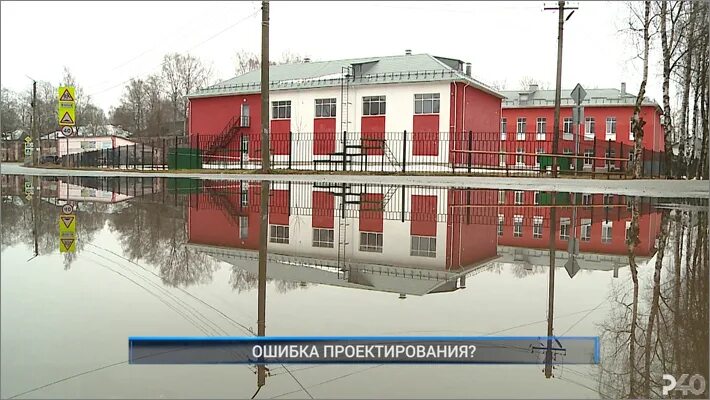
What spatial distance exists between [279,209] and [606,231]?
16.2 feet

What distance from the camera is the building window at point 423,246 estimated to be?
18.8 feet

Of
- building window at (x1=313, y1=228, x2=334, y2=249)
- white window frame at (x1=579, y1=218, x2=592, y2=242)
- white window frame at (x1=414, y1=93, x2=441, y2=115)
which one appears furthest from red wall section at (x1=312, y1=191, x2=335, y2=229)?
white window frame at (x1=414, y1=93, x2=441, y2=115)

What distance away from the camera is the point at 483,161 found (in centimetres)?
3478

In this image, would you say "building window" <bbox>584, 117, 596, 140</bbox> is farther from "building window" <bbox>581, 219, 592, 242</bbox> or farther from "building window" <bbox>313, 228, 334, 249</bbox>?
"building window" <bbox>313, 228, 334, 249</bbox>

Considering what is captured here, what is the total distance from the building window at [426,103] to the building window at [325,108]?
550cm

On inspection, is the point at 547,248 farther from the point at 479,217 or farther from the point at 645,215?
the point at 645,215

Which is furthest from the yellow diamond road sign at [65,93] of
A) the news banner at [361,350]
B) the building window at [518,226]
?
the news banner at [361,350]

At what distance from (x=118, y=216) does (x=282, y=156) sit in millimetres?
31394

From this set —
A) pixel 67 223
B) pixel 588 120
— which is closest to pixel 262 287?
pixel 67 223

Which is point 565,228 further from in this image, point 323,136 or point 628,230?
point 323,136

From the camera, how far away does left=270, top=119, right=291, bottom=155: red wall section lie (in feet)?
129

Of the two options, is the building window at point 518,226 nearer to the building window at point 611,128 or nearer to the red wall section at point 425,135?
the red wall section at point 425,135

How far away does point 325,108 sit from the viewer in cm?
3794

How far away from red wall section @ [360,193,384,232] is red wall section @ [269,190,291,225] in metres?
1.08
